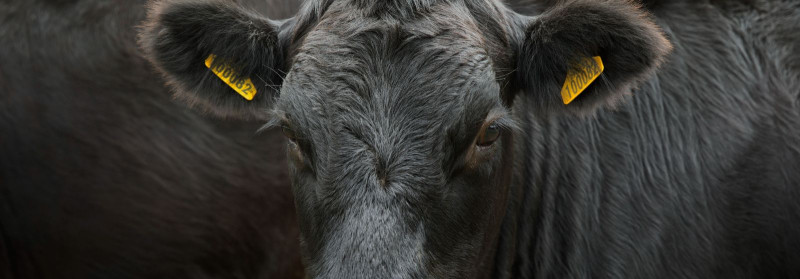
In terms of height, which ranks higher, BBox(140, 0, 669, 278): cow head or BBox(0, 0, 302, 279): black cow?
BBox(140, 0, 669, 278): cow head

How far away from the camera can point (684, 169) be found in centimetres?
416

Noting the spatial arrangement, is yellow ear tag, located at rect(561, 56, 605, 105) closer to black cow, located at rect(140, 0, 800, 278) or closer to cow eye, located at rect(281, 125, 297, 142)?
black cow, located at rect(140, 0, 800, 278)


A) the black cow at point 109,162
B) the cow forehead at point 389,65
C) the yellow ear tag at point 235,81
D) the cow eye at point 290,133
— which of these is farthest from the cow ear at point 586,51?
the black cow at point 109,162

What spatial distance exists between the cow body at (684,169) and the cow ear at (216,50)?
1.21 m

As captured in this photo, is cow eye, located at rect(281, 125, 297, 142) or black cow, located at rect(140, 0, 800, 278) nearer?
black cow, located at rect(140, 0, 800, 278)

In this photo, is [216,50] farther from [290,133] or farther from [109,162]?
[109,162]

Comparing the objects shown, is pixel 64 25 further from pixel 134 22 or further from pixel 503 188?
pixel 503 188

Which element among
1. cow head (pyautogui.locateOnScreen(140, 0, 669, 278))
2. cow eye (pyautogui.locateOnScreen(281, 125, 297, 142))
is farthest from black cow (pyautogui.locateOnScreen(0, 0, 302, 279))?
cow eye (pyautogui.locateOnScreen(281, 125, 297, 142))

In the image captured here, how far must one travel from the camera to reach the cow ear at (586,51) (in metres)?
3.41

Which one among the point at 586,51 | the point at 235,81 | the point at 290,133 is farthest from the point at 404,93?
the point at 235,81

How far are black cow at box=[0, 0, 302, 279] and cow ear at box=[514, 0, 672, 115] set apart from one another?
6.39ft

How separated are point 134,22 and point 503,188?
101 inches

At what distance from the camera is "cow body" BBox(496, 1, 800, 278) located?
404cm

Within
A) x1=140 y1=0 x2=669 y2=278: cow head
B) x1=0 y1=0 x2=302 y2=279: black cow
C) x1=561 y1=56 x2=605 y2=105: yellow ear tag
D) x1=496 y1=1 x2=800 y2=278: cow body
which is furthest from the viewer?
x1=0 y1=0 x2=302 y2=279: black cow
